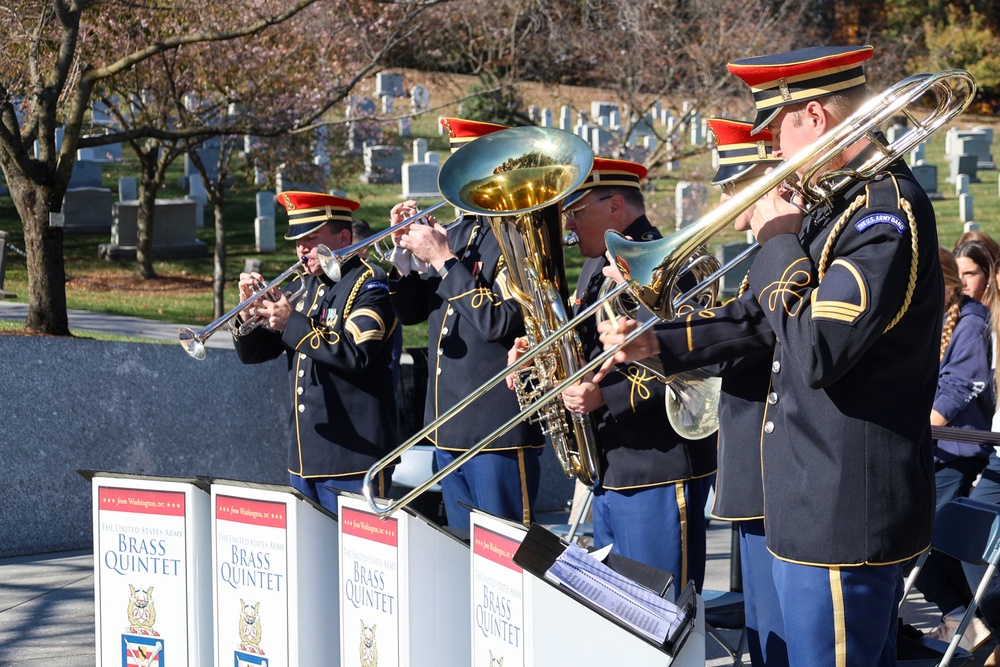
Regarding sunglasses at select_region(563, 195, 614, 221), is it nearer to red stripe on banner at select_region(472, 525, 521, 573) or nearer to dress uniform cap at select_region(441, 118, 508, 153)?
dress uniform cap at select_region(441, 118, 508, 153)

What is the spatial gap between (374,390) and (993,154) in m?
25.3

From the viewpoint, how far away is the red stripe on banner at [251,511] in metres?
3.19

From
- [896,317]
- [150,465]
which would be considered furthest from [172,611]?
[150,465]

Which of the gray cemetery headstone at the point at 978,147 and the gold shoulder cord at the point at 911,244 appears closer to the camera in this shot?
the gold shoulder cord at the point at 911,244

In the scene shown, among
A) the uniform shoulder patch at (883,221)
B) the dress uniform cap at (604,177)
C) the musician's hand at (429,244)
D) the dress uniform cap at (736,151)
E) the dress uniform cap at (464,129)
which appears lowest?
the musician's hand at (429,244)

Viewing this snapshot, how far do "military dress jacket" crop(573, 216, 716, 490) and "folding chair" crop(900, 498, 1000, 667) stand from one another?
850 millimetres

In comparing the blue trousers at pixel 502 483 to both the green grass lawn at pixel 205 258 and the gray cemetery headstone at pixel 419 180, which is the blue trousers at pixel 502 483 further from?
the gray cemetery headstone at pixel 419 180

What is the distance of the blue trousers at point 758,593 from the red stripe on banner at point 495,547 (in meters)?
0.79

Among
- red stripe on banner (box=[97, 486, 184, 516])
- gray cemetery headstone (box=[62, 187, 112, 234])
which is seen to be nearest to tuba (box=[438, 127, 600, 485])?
red stripe on banner (box=[97, 486, 184, 516])

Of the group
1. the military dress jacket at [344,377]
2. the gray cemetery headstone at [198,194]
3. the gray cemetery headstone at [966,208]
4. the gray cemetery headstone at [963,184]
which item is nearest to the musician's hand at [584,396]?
the military dress jacket at [344,377]

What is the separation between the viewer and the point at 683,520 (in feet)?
12.3

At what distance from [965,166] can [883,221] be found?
22847 mm

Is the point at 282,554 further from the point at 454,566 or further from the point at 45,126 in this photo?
the point at 45,126

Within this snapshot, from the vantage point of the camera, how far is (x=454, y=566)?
3084 millimetres
